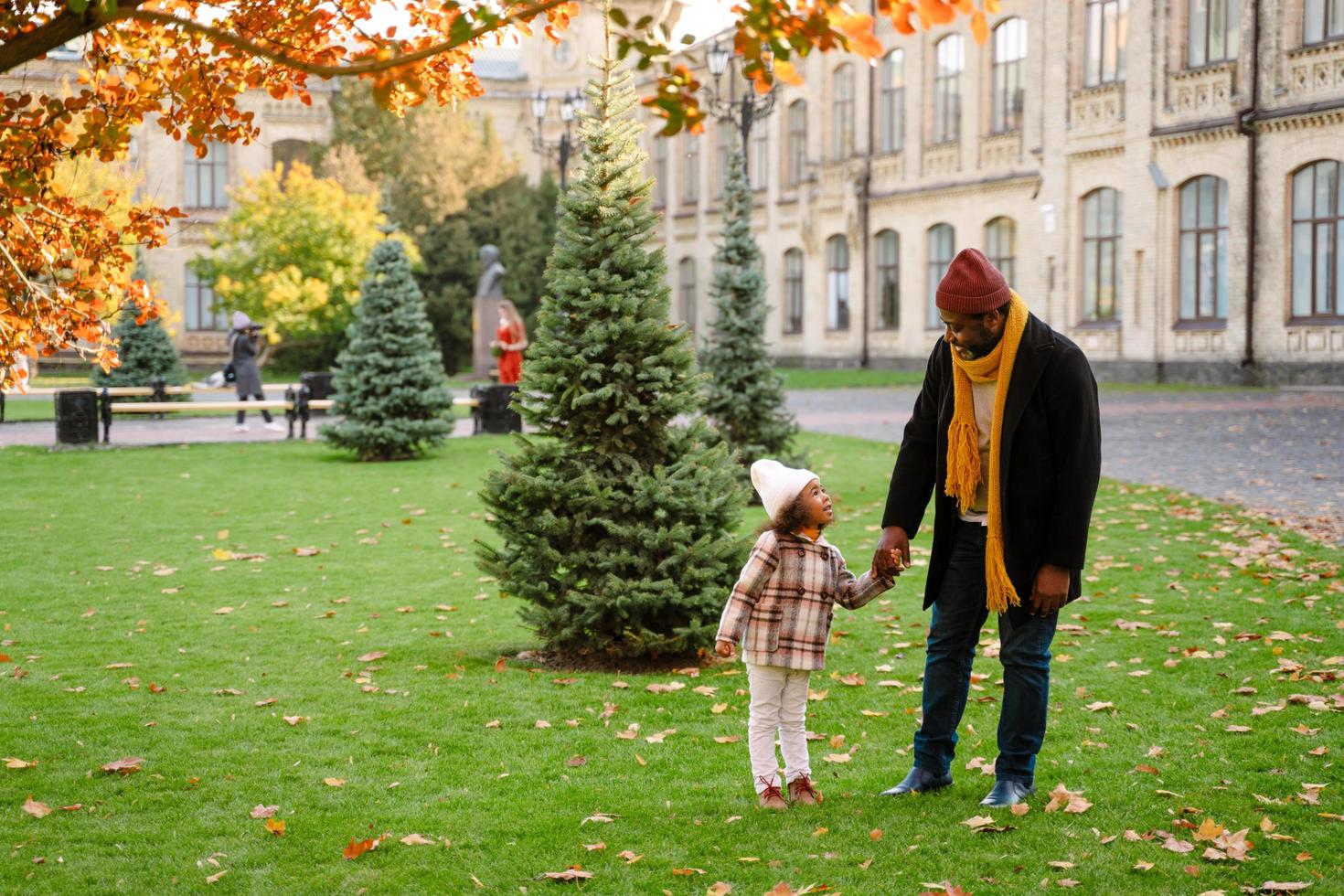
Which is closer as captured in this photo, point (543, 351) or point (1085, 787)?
point (1085, 787)

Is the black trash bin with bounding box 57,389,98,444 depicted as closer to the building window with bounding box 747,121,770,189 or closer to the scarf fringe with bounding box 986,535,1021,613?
the scarf fringe with bounding box 986,535,1021,613

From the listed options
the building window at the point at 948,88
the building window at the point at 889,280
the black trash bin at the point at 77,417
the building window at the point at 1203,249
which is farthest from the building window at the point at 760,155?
the black trash bin at the point at 77,417

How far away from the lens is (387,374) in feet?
66.5

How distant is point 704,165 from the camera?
2096 inches

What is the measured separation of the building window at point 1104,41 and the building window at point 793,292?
14669mm

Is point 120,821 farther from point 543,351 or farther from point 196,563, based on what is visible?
point 196,563

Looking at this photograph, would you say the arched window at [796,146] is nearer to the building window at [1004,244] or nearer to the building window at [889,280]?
the building window at [889,280]

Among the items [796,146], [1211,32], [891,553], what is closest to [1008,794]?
[891,553]

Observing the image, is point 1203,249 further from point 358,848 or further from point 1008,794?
point 358,848

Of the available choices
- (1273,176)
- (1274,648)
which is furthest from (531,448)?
(1273,176)

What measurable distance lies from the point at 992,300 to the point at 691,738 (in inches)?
100

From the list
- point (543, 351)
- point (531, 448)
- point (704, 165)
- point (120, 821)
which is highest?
point (704, 165)

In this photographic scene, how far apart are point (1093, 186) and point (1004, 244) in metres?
4.12

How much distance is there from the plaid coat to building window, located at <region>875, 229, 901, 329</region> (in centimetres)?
3769
